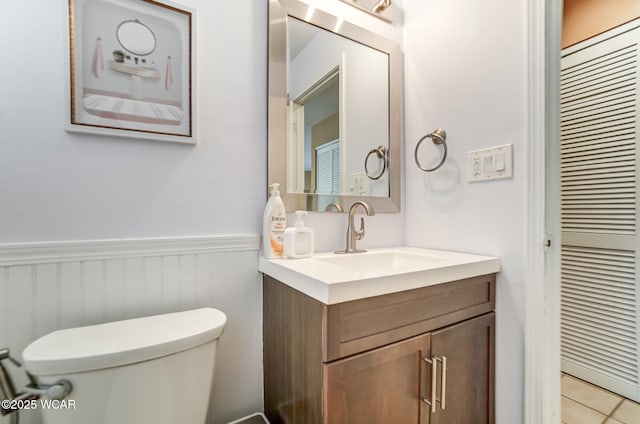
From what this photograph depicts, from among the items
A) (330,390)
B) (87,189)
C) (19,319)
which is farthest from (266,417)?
(87,189)

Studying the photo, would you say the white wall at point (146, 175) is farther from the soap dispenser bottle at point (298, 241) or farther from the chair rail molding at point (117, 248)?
the soap dispenser bottle at point (298, 241)

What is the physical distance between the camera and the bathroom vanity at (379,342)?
709 millimetres

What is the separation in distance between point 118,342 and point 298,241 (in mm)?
570

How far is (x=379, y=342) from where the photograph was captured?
2.52 feet

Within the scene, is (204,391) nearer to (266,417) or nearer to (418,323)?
(266,417)

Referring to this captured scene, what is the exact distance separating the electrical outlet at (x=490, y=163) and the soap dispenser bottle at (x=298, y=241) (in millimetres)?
704

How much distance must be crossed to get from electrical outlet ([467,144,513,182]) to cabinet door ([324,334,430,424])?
2.14ft

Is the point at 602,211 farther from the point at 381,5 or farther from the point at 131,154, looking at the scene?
the point at 131,154

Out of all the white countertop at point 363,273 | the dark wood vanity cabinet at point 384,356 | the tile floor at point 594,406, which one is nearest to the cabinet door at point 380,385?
the dark wood vanity cabinet at point 384,356

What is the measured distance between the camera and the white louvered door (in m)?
1.48

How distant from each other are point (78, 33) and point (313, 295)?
3.31ft

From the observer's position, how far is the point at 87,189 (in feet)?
2.77

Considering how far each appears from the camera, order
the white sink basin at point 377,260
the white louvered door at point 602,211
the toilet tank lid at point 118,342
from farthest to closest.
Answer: the white louvered door at point 602,211 < the white sink basin at point 377,260 < the toilet tank lid at point 118,342

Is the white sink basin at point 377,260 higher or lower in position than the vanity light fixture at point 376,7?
lower
